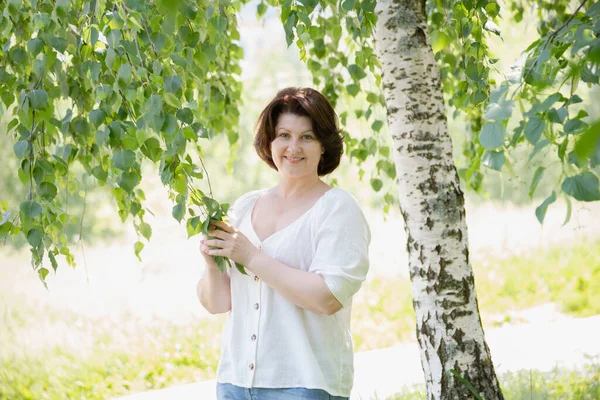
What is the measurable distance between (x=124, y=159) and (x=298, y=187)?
57cm

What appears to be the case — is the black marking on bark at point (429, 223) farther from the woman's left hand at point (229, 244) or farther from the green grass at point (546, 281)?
the green grass at point (546, 281)

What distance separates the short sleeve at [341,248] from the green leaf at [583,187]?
717 mm

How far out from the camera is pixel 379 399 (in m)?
3.24

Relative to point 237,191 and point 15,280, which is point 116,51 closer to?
point 15,280

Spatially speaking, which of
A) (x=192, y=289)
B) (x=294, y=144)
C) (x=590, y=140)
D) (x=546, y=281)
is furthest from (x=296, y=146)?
(x=192, y=289)

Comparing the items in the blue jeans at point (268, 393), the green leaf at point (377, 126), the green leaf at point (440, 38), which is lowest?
the blue jeans at point (268, 393)

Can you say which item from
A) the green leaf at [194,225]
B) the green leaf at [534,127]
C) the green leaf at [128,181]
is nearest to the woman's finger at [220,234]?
the green leaf at [194,225]

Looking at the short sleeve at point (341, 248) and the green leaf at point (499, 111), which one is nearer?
the green leaf at point (499, 111)

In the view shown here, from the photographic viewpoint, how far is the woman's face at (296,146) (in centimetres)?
185

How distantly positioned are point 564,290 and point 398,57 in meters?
4.53

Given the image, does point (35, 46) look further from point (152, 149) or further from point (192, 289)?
point (192, 289)

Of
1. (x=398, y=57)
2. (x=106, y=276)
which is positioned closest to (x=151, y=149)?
(x=398, y=57)

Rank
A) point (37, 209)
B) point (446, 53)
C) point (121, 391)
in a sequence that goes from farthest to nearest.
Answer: point (121, 391) < point (446, 53) < point (37, 209)

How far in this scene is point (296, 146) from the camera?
1.84m
